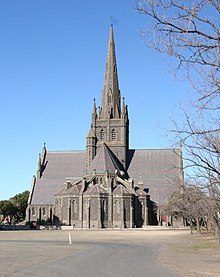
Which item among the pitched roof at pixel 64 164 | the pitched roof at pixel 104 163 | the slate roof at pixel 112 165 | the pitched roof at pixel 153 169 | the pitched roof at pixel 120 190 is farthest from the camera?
the pitched roof at pixel 64 164

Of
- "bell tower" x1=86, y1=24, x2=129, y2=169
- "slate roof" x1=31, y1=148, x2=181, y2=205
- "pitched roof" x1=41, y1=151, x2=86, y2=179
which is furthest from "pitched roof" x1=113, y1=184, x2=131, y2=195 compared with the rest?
"pitched roof" x1=41, y1=151, x2=86, y2=179

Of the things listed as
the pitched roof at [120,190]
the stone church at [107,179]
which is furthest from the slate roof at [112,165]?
the pitched roof at [120,190]

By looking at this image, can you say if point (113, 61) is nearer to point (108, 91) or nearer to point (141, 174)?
point (108, 91)

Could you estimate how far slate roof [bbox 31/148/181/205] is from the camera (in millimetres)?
91938

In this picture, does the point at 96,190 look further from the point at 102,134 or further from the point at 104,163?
the point at 102,134

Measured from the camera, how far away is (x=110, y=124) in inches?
3802

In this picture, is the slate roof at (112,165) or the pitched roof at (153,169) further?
the pitched roof at (153,169)

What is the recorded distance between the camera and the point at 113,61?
99.9 m

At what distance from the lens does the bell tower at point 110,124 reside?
9619 cm

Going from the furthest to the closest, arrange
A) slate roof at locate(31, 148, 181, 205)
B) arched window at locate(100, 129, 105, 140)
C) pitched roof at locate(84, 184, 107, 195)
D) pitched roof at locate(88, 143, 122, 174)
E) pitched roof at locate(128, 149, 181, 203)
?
1. arched window at locate(100, 129, 105, 140)
2. pitched roof at locate(128, 149, 181, 203)
3. slate roof at locate(31, 148, 181, 205)
4. pitched roof at locate(88, 143, 122, 174)
5. pitched roof at locate(84, 184, 107, 195)

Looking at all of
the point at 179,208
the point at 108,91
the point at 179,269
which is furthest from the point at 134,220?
the point at 179,269

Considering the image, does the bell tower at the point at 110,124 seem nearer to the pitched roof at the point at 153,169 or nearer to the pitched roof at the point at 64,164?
the pitched roof at the point at 153,169

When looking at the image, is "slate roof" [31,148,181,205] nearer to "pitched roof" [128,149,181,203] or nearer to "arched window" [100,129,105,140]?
"pitched roof" [128,149,181,203]

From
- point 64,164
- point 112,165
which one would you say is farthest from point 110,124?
point 64,164
